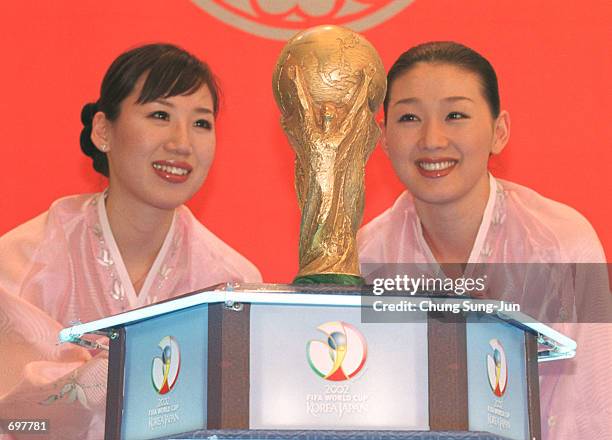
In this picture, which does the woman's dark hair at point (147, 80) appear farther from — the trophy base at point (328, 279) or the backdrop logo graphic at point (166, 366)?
the backdrop logo graphic at point (166, 366)

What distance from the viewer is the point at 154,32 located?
81.9 inches

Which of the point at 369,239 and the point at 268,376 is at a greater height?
the point at 369,239

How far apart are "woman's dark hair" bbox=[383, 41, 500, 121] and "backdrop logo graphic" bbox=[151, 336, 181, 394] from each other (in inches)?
34.1

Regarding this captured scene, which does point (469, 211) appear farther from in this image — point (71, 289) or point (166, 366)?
point (166, 366)

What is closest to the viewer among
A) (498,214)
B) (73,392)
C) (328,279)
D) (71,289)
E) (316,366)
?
(316,366)

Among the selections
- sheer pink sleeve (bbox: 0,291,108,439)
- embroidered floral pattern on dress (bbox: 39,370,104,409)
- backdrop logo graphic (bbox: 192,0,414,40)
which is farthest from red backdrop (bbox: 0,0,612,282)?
embroidered floral pattern on dress (bbox: 39,370,104,409)

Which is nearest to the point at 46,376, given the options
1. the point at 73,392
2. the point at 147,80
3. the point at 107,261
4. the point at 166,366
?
the point at 73,392

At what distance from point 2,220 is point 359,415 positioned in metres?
1.02

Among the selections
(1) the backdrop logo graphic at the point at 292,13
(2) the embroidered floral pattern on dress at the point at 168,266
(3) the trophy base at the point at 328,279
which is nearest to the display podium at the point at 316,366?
(3) the trophy base at the point at 328,279

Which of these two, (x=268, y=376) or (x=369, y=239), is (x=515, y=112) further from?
(x=268, y=376)

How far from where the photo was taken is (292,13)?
2.10 meters

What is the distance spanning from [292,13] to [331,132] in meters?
0.72

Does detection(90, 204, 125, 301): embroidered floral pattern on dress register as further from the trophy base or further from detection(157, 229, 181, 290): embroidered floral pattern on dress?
the trophy base

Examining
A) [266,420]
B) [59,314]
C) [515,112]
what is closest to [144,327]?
[266,420]
